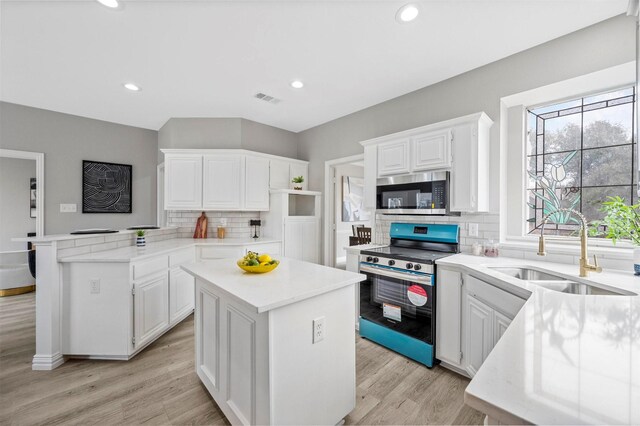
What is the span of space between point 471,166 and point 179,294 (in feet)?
10.8

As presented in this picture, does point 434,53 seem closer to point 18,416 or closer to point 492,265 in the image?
point 492,265

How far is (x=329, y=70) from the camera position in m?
2.83

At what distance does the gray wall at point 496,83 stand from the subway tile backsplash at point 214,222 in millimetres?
1879

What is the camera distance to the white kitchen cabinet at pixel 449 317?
86.9 inches

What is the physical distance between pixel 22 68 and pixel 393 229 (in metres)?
4.24

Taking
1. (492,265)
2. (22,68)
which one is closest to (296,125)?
(22,68)

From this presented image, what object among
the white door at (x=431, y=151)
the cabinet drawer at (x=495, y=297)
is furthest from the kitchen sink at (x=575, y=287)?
the white door at (x=431, y=151)

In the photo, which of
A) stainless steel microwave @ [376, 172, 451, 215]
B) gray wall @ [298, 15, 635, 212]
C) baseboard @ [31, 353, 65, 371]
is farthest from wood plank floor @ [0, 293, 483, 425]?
gray wall @ [298, 15, 635, 212]

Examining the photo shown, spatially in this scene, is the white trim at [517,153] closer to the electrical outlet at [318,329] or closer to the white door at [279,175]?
the electrical outlet at [318,329]

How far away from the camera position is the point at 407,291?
8.09 feet

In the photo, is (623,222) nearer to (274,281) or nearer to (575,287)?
(575,287)

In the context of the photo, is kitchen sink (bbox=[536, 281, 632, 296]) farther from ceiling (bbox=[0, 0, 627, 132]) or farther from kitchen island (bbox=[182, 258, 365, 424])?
ceiling (bbox=[0, 0, 627, 132])

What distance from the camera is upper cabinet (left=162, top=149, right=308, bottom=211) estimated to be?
3.99m

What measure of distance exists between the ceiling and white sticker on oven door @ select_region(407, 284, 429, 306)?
207 cm
